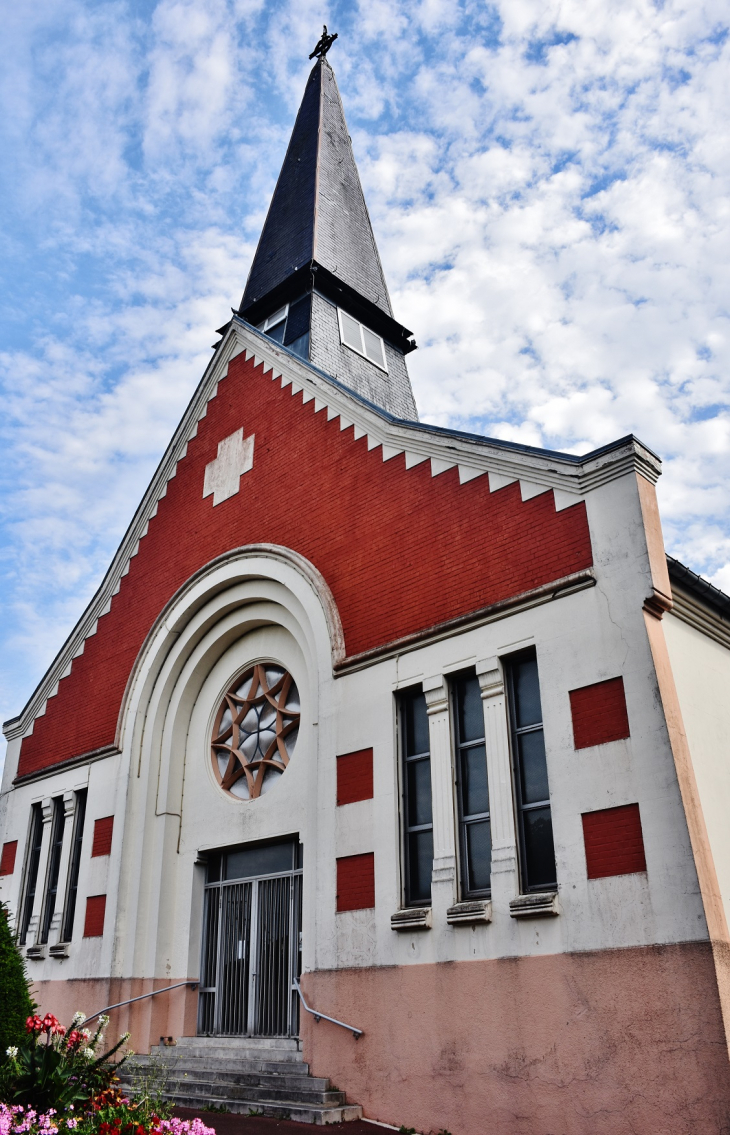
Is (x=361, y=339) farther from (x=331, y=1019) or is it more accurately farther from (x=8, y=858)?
(x=331, y=1019)

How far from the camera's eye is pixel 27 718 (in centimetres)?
1722

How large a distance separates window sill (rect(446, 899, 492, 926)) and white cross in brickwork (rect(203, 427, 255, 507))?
305 inches

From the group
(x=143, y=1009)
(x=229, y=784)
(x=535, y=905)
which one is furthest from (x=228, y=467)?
(x=535, y=905)

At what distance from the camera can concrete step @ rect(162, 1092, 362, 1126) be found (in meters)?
9.03

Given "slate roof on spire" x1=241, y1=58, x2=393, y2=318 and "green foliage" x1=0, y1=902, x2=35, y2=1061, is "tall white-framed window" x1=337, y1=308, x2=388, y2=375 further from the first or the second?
"green foliage" x1=0, y1=902, x2=35, y2=1061

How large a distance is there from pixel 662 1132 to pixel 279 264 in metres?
18.7

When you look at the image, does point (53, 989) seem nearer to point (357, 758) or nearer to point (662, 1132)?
point (357, 758)

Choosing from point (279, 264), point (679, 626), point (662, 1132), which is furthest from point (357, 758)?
point (279, 264)

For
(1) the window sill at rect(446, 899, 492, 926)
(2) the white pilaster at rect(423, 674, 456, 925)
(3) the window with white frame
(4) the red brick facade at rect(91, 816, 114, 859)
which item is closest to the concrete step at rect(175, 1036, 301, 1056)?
(4) the red brick facade at rect(91, 816, 114, 859)

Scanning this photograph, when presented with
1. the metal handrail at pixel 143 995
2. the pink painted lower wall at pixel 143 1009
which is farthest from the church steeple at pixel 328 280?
the pink painted lower wall at pixel 143 1009

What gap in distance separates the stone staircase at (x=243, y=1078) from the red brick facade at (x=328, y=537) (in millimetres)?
4742

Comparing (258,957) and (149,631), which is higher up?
(149,631)

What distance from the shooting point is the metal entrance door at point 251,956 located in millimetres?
11680

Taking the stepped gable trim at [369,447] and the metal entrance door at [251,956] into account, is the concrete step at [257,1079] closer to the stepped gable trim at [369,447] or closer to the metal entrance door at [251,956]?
the metal entrance door at [251,956]
